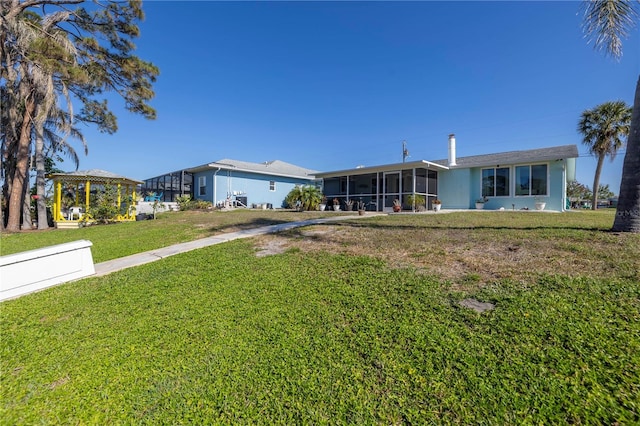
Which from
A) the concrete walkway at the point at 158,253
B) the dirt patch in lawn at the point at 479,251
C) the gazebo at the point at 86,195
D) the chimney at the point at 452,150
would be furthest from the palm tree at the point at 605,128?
the gazebo at the point at 86,195

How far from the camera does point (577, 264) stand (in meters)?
3.66

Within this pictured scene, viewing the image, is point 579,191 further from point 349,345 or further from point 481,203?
point 349,345

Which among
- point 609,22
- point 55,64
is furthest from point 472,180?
point 55,64

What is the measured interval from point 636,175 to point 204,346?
792 centimetres

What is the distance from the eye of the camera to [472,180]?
17.0 m

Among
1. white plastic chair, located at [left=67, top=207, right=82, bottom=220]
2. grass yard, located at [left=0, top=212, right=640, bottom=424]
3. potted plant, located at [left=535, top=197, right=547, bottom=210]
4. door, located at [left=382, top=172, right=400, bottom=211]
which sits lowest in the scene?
grass yard, located at [left=0, top=212, right=640, bottom=424]

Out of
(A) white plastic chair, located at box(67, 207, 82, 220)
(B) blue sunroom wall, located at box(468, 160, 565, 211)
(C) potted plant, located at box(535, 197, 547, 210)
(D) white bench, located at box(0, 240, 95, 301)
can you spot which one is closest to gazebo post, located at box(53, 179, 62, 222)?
Answer: (A) white plastic chair, located at box(67, 207, 82, 220)

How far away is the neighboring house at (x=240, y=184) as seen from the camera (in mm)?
19844

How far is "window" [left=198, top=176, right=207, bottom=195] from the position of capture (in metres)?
20.8

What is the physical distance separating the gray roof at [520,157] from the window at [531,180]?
0.65 meters

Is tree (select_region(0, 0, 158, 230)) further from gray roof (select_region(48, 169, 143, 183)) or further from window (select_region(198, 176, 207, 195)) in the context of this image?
window (select_region(198, 176, 207, 195))

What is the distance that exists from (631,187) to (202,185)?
22133 mm

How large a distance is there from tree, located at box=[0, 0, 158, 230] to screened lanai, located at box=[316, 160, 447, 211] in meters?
12.5

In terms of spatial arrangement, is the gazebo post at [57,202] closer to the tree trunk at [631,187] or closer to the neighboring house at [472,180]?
the neighboring house at [472,180]
